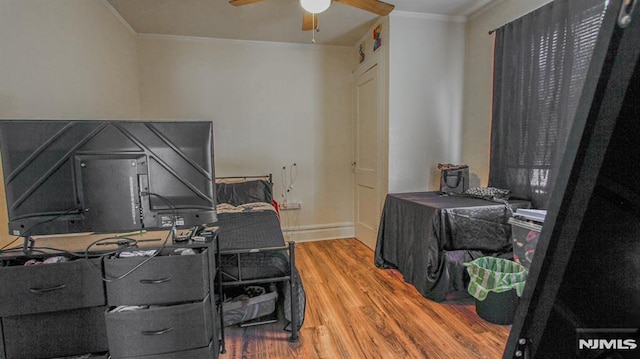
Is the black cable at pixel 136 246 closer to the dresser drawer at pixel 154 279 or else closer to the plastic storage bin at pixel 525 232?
the dresser drawer at pixel 154 279

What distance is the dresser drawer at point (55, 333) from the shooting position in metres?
1.12

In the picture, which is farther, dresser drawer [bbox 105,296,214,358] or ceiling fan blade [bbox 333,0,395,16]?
ceiling fan blade [bbox 333,0,395,16]

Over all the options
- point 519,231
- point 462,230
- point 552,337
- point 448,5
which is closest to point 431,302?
point 462,230

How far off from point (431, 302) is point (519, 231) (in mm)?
802

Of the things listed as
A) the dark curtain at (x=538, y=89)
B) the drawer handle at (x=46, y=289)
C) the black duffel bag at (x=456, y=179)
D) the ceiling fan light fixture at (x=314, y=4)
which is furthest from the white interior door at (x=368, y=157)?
the drawer handle at (x=46, y=289)

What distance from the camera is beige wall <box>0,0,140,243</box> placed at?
155 centimetres

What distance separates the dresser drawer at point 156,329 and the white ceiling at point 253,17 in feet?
8.53

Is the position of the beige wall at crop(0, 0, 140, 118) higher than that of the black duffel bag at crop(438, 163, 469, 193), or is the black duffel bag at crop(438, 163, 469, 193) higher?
the beige wall at crop(0, 0, 140, 118)

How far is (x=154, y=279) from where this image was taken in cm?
113

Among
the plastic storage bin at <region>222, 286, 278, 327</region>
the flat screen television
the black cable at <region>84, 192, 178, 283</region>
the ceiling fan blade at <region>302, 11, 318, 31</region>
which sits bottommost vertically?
Result: the plastic storage bin at <region>222, 286, 278, 327</region>

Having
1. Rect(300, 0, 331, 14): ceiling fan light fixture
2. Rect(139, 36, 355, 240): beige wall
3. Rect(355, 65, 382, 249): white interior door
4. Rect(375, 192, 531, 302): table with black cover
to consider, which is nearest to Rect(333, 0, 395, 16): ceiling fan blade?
Rect(300, 0, 331, 14): ceiling fan light fixture

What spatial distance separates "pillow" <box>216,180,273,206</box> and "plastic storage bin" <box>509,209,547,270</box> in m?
2.35

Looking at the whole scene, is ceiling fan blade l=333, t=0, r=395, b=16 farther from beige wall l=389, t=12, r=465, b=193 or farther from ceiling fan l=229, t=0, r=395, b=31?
beige wall l=389, t=12, r=465, b=193

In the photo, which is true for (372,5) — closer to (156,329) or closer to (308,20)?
(308,20)
